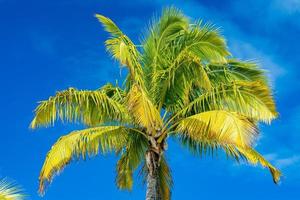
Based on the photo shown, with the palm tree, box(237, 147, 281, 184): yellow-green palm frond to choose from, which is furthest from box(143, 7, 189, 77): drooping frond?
box(237, 147, 281, 184): yellow-green palm frond

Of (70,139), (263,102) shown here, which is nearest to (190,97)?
(263,102)

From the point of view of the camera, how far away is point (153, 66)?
65.1ft

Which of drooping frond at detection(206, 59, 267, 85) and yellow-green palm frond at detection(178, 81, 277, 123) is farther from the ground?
drooping frond at detection(206, 59, 267, 85)

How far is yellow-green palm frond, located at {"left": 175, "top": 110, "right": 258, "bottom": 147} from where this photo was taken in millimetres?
15602

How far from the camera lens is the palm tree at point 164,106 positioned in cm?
1709

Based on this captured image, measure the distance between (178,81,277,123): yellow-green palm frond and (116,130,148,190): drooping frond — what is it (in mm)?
1861

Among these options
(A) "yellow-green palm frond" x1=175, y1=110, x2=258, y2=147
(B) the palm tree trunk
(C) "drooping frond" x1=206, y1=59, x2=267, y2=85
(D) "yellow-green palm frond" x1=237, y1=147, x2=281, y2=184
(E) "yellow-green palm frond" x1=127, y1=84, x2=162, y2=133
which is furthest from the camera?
(C) "drooping frond" x1=206, y1=59, x2=267, y2=85

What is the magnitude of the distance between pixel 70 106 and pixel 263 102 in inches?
203

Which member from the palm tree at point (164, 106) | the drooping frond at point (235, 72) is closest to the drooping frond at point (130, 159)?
the palm tree at point (164, 106)

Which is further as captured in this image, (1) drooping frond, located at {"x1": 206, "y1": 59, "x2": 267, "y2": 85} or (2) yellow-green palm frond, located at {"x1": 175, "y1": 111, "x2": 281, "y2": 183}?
(1) drooping frond, located at {"x1": 206, "y1": 59, "x2": 267, "y2": 85}

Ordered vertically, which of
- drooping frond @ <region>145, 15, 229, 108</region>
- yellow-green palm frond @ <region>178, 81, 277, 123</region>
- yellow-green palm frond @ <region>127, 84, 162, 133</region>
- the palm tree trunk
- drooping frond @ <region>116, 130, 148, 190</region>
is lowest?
the palm tree trunk

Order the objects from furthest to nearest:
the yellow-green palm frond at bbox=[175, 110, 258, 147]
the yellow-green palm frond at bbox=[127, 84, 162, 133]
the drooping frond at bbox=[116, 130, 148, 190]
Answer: the drooping frond at bbox=[116, 130, 148, 190] < the yellow-green palm frond at bbox=[127, 84, 162, 133] < the yellow-green palm frond at bbox=[175, 110, 258, 147]

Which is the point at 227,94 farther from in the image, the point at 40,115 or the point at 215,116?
the point at 40,115

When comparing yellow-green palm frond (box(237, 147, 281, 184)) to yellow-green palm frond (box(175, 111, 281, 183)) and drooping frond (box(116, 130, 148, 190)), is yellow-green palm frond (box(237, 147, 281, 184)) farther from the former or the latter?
drooping frond (box(116, 130, 148, 190))
